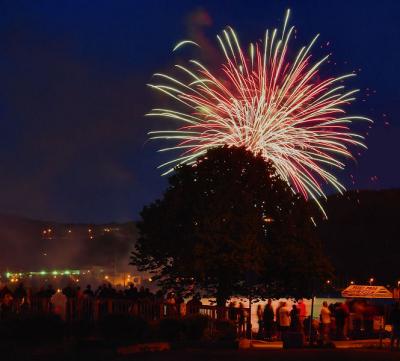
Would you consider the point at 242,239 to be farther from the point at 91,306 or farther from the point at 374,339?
the point at 91,306

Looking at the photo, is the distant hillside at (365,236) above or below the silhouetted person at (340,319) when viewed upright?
above

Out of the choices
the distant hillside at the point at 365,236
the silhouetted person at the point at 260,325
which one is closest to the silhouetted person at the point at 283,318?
the silhouetted person at the point at 260,325

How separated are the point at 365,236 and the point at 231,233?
126803 mm

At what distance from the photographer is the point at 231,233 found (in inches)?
1280

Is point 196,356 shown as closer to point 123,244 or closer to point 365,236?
point 123,244

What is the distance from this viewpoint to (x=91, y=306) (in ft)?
84.9

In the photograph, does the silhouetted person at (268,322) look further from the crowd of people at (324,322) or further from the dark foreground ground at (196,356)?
the dark foreground ground at (196,356)

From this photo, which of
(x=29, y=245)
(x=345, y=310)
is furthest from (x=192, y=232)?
(x=29, y=245)

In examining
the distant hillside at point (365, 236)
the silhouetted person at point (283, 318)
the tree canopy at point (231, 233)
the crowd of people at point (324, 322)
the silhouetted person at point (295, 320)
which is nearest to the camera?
the crowd of people at point (324, 322)

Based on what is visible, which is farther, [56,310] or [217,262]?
[217,262]

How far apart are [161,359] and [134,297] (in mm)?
7802

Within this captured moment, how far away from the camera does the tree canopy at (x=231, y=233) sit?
105ft

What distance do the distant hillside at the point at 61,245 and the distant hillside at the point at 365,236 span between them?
32.8 m

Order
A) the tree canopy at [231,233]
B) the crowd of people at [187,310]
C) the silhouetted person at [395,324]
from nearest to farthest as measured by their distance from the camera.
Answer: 1. the crowd of people at [187,310]
2. the silhouetted person at [395,324]
3. the tree canopy at [231,233]
